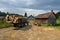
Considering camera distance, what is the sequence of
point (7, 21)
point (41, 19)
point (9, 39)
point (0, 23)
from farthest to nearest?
point (41, 19) < point (0, 23) < point (7, 21) < point (9, 39)

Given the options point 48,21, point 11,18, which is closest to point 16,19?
point 11,18

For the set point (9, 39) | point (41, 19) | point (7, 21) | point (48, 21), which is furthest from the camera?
point (41, 19)

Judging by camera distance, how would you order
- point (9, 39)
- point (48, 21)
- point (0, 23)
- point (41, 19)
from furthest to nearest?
1. point (41, 19)
2. point (48, 21)
3. point (0, 23)
4. point (9, 39)

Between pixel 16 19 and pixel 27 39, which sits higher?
pixel 16 19

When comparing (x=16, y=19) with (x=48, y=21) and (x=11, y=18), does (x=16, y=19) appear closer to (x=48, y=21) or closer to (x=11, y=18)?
(x=11, y=18)

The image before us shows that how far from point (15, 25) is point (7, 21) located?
3.43 metres

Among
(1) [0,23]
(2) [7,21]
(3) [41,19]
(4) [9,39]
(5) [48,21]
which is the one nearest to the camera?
(4) [9,39]

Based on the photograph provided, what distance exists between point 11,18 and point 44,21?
23.9 meters

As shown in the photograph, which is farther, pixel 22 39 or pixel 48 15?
pixel 48 15

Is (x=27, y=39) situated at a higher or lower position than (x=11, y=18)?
lower

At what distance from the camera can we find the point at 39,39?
20625 millimetres

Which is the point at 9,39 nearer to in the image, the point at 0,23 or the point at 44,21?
the point at 0,23

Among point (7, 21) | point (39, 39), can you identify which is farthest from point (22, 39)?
point (7, 21)

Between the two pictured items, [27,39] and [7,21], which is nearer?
[27,39]
